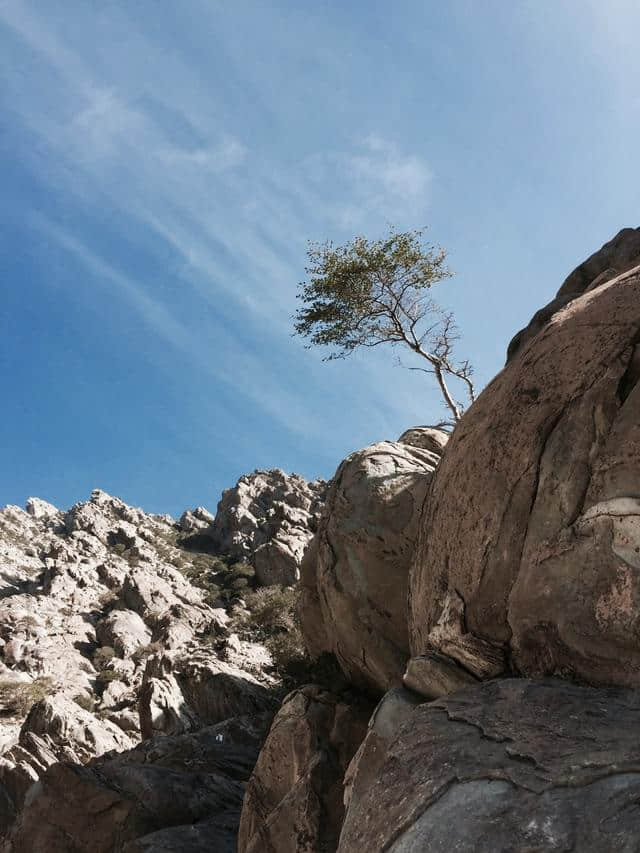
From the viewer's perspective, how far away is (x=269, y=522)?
5503 centimetres

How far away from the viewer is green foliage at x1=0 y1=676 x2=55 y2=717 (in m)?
27.1

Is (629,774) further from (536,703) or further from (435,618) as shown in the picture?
(435,618)

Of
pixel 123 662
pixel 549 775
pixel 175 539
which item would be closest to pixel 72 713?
pixel 123 662

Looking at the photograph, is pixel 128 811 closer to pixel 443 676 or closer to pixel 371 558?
pixel 371 558

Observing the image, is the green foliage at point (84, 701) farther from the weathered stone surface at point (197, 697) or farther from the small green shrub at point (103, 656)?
the weathered stone surface at point (197, 697)

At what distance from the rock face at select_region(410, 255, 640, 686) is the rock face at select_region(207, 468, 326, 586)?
36416 mm

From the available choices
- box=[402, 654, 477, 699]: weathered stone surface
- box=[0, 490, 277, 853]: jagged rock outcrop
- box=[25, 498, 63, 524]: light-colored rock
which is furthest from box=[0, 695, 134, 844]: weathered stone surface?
box=[25, 498, 63, 524]: light-colored rock

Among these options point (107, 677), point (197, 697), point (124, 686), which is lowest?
point (197, 697)

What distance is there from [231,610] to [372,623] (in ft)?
102

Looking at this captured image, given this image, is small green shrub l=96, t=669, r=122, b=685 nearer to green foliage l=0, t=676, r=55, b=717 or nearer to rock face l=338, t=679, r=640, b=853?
green foliage l=0, t=676, r=55, b=717

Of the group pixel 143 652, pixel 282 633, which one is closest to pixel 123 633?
pixel 143 652

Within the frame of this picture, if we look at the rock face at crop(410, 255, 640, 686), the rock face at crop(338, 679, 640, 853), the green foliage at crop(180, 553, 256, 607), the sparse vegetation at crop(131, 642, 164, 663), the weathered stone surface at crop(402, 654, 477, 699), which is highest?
the green foliage at crop(180, 553, 256, 607)

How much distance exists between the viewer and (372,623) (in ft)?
35.9

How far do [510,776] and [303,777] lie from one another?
660cm
